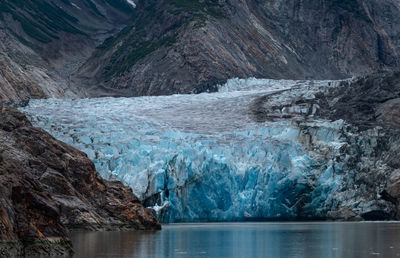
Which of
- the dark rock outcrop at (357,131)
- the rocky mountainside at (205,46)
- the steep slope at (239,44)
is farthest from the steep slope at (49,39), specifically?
the dark rock outcrop at (357,131)

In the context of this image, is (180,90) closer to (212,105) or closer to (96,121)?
(212,105)

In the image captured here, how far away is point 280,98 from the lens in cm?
4747

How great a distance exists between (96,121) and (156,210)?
7.16 metres

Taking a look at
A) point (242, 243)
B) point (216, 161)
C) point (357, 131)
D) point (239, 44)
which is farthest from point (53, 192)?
point (239, 44)

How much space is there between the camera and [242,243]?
23594 mm

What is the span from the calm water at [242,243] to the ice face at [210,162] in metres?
6.93

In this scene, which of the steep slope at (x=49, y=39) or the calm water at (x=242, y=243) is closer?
the calm water at (x=242, y=243)

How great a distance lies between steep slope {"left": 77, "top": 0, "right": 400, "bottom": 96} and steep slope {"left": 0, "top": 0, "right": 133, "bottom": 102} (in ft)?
20.0

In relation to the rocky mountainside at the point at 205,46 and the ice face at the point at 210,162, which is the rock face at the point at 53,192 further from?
the rocky mountainside at the point at 205,46

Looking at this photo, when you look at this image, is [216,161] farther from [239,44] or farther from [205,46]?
[239,44]

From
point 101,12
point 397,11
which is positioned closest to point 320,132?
point 397,11

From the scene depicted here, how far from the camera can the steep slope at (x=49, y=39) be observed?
5738cm

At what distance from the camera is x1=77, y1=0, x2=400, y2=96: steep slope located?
72.8 m

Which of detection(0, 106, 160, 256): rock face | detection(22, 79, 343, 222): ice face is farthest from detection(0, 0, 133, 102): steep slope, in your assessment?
detection(0, 106, 160, 256): rock face
